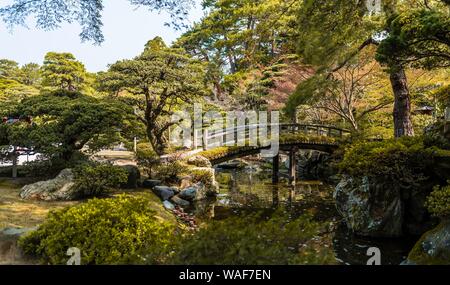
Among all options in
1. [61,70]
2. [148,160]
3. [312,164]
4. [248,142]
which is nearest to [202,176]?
[148,160]

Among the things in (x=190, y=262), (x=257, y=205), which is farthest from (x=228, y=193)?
(x=190, y=262)

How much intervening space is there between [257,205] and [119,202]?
8.13 m

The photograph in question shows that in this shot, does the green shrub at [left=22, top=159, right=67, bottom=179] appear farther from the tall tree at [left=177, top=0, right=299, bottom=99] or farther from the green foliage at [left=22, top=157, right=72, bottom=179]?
the tall tree at [left=177, top=0, right=299, bottom=99]

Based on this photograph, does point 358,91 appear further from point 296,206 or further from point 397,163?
point 397,163

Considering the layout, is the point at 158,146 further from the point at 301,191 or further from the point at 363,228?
the point at 363,228

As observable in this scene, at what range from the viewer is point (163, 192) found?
36.1 ft

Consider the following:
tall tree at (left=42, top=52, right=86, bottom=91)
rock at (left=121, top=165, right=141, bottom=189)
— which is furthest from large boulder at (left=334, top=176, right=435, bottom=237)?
tall tree at (left=42, top=52, right=86, bottom=91)

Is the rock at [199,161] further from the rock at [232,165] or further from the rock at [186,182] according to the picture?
the rock at [232,165]

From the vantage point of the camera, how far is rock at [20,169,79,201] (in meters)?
8.36

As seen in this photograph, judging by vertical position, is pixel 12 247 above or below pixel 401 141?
below

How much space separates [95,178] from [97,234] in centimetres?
485
